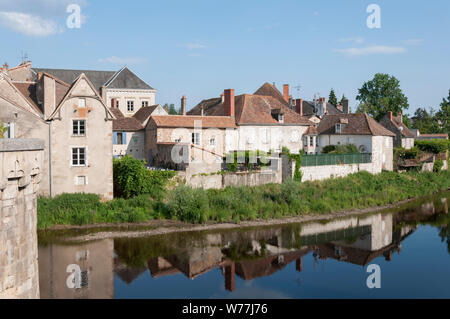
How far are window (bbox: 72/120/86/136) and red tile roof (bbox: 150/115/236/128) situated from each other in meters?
7.25

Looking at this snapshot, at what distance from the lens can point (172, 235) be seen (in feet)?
78.6

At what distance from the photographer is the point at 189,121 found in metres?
34.1

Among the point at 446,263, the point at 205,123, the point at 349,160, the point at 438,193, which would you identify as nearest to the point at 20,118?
the point at 205,123

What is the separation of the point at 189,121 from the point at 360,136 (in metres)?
16.9

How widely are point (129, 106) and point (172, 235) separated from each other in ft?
78.9

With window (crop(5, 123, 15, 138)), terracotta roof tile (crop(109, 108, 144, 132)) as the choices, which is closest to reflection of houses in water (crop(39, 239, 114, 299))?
window (crop(5, 123, 15, 138))

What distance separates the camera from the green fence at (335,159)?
34.2m

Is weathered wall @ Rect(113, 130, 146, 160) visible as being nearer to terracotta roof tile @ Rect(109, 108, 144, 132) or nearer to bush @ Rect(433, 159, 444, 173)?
terracotta roof tile @ Rect(109, 108, 144, 132)

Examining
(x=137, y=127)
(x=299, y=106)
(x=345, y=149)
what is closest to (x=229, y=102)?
(x=137, y=127)

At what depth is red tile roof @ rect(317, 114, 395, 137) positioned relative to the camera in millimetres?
40250

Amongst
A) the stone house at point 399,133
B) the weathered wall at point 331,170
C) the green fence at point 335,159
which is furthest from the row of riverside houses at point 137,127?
the stone house at point 399,133

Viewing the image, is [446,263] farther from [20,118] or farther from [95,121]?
[20,118]

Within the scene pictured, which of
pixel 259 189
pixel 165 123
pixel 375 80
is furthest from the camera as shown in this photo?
pixel 375 80
